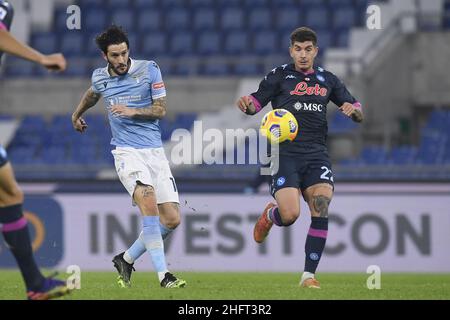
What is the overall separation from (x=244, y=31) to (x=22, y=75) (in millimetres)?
4178

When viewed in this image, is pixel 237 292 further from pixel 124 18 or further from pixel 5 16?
pixel 124 18

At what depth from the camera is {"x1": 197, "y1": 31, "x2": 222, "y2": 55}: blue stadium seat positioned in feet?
67.7

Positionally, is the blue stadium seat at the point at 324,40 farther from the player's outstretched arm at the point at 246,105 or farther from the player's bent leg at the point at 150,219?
the player's bent leg at the point at 150,219

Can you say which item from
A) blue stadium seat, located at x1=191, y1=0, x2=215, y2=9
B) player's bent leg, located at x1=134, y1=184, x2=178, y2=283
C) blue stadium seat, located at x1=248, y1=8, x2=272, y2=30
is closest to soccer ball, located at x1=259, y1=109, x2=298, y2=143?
player's bent leg, located at x1=134, y1=184, x2=178, y2=283

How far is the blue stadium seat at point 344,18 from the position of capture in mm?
20641

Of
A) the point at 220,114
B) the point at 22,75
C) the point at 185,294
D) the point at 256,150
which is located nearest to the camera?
the point at 185,294

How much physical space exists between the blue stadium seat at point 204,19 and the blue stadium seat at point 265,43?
0.93 metres

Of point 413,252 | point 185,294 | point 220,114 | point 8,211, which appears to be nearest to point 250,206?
point 413,252

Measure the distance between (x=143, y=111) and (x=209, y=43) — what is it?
11360mm

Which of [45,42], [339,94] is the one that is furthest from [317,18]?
[339,94]

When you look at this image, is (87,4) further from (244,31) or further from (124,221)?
(124,221)

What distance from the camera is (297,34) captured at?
32.1 ft

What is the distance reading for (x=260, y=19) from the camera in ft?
68.8

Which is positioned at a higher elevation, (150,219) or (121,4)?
(121,4)
